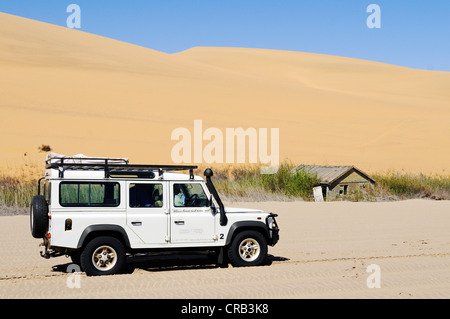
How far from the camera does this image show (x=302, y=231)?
15430 millimetres

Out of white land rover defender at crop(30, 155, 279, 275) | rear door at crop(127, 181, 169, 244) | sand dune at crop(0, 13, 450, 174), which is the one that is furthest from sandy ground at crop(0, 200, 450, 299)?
sand dune at crop(0, 13, 450, 174)

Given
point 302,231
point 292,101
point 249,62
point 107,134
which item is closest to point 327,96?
point 292,101

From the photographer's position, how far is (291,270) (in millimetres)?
10164

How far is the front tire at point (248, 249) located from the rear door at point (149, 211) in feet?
3.73

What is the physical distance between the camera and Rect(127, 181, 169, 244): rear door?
32.8 feet

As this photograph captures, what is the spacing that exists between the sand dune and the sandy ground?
18.4 m

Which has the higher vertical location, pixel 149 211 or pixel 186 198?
pixel 186 198

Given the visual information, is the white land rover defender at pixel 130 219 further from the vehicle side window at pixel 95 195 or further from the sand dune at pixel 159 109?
the sand dune at pixel 159 109

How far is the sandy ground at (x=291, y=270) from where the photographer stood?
848 centimetres

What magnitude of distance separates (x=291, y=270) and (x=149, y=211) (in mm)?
2385

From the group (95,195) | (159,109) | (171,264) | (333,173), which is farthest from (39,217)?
(159,109)

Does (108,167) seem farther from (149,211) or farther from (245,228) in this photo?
(245,228)

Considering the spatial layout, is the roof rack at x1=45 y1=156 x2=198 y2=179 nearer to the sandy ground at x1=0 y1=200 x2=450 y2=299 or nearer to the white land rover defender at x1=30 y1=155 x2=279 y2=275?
the white land rover defender at x1=30 y1=155 x2=279 y2=275

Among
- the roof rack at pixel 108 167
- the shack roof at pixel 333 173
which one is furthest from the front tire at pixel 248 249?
the shack roof at pixel 333 173
